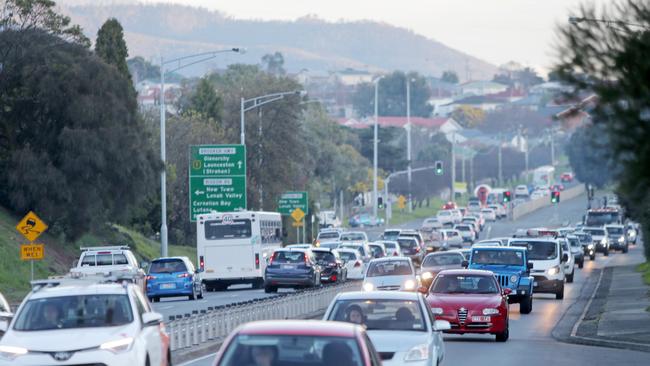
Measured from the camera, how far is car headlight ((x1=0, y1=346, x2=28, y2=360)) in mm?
17781

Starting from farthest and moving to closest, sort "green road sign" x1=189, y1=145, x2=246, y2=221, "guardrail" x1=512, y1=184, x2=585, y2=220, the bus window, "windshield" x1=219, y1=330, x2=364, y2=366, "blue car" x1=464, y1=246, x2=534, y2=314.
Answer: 1. "guardrail" x1=512, y1=184, x2=585, y2=220
2. "green road sign" x1=189, y1=145, x2=246, y2=221
3. the bus window
4. "blue car" x1=464, y1=246, x2=534, y2=314
5. "windshield" x1=219, y1=330, x2=364, y2=366

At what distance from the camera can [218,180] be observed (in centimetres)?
6581

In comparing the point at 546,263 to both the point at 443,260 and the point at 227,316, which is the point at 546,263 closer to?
the point at 443,260

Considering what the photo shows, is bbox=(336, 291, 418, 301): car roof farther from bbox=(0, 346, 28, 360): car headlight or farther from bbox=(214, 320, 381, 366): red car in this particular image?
bbox=(214, 320, 381, 366): red car

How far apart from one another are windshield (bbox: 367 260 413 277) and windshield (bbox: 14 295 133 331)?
23.0 meters

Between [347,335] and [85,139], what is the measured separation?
164 ft

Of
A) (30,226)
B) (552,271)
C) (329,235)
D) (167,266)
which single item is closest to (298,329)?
(30,226)

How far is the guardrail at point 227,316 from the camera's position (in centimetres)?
2809

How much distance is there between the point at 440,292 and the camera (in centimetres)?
3153

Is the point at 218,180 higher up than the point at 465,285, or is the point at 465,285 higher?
the point at 218,180

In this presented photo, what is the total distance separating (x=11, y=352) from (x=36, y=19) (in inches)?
1881

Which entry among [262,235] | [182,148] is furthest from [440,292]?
[182,148]

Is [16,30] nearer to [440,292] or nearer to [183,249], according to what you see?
[183,249]

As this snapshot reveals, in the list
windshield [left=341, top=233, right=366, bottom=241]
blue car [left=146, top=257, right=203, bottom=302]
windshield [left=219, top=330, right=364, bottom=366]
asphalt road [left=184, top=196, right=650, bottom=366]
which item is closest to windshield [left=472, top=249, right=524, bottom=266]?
asphalt road [left=184, top=196, right=650, bottom=366]
